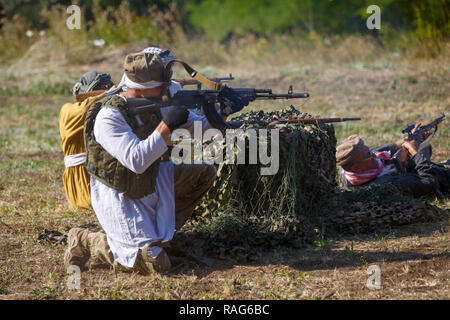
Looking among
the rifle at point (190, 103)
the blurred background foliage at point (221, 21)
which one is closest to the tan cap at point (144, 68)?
the rifle at point (190, 103)

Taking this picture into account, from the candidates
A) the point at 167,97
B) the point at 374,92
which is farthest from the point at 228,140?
the point at 374,92

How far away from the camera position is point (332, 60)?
16156 mm

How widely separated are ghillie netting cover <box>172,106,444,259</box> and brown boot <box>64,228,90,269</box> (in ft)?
2.50

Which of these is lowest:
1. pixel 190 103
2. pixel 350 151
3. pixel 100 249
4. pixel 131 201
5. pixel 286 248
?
pixel 286 248

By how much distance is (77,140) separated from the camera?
6.22m

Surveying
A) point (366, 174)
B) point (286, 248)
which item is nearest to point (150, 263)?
point (286, 248)

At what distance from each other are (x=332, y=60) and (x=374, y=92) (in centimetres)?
371

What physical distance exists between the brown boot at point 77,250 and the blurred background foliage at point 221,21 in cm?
1152

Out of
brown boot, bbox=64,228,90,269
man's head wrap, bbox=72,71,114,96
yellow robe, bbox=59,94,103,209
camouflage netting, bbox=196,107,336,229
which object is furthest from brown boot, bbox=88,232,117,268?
man's head wrap, bbox=72,71,114,96

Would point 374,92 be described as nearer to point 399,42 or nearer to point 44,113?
point 399,42

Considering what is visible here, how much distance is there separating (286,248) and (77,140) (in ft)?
7.97

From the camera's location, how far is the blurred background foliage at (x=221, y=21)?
15.8 meters

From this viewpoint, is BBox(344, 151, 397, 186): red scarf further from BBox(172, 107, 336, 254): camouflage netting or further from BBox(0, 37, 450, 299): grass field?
BBox(172, 107, 336, 254): camouflage netting

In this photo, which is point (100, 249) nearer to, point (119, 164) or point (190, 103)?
point (119, 164)
